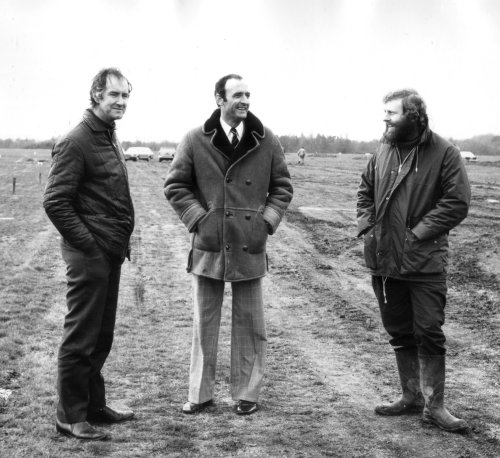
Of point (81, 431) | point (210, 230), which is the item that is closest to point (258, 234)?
point (210, 230)

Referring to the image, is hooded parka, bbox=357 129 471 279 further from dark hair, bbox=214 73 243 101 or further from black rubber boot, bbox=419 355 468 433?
dark hair, bbox=214 73 243 101

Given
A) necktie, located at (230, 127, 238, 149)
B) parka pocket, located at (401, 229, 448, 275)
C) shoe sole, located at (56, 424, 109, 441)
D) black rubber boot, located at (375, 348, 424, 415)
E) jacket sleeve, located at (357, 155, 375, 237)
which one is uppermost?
necktie, located at (230, 127, 238, 149)

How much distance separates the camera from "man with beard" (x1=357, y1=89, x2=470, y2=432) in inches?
178

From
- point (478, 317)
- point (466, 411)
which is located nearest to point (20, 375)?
point (466, 411)

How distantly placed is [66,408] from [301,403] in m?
1.62

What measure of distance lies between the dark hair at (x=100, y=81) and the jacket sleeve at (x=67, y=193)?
333mm

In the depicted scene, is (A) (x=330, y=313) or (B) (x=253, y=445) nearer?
(B) (x=253, y=445)

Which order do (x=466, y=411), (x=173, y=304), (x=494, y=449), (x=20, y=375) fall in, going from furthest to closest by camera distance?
(x=173, y=304) → (x=20, y=375) → (x=466, y=411) → (x=494, y=449)

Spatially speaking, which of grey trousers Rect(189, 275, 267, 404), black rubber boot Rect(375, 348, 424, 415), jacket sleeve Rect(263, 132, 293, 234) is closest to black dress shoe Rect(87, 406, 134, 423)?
grey trousers Rect(189, 275, 267, 404)

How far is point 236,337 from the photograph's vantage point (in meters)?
4.93

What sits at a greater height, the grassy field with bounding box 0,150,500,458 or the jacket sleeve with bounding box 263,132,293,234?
the jacket sleeve with bounding box 263,132,293,234

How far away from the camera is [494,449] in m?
4.20

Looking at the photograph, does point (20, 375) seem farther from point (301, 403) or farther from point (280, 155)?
point (280, 155)

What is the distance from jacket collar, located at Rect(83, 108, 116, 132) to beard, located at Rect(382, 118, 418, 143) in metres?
1.78
